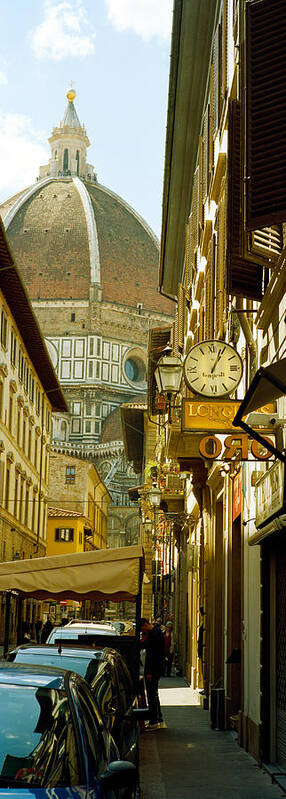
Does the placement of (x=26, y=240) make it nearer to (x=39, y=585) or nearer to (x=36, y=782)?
(x=39, y=585)

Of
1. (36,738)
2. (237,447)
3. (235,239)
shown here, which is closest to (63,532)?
(237,447)

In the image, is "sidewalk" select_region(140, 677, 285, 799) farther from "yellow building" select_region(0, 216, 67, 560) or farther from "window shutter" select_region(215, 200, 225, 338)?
"yellow building" select_region(0, 216, 67, 560)

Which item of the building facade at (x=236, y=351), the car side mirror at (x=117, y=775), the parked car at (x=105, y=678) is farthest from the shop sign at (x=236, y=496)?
the car side mirror at (x=117, y=775)

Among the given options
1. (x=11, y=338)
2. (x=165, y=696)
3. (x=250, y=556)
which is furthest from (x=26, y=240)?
(x=250, y=556)

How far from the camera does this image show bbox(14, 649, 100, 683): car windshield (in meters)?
8.01

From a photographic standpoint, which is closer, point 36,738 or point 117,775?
point 36,738

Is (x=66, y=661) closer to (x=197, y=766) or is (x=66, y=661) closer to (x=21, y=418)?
(x=197, y=766)

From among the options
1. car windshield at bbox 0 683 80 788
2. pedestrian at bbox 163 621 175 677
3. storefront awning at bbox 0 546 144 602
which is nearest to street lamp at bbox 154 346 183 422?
storefront awning at bbox 0 546 144 602

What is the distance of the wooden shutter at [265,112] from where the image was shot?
7.53m

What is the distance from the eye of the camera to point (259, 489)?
31.6ft

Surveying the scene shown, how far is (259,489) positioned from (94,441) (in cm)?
11348

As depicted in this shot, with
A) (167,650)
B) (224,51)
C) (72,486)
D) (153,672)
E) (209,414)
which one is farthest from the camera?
(72,486)

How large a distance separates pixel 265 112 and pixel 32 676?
13.6 feet

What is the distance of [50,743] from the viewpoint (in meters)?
4.99
